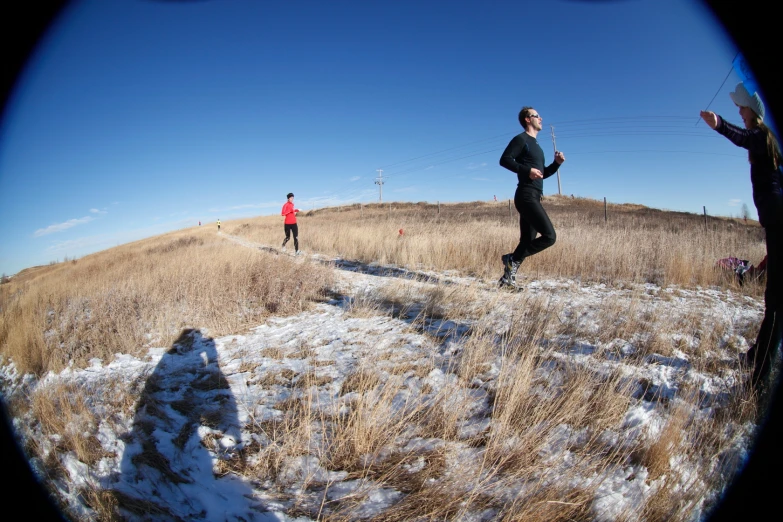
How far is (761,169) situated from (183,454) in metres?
3.67

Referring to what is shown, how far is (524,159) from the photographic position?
4.16m

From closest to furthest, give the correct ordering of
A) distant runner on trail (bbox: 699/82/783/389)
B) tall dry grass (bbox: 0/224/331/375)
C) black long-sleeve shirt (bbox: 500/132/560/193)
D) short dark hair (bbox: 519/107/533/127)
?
distant runner on trail (bbox: 699/82/783/389) < tall dry grass (bbox: 0/224/331/375) < black long-sleeve shirt (bbox: 500/132/560/193) < short dark hair (bbox: 519/107/533/127)

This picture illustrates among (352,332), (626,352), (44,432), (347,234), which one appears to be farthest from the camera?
(347,234)

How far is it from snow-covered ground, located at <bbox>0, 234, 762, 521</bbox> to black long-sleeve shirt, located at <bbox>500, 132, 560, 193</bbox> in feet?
4.74

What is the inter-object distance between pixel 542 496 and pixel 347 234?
1102 centimetres

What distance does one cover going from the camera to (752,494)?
139 cm

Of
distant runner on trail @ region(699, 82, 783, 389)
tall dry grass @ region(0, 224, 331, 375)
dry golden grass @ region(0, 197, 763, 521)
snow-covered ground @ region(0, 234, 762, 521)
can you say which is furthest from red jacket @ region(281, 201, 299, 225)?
distant runner on trail @ region(699, 82, 783, 389)

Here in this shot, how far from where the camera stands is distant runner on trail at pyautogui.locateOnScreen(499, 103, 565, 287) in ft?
13.3

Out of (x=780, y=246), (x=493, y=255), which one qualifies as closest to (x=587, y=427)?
(x=780, y=246)

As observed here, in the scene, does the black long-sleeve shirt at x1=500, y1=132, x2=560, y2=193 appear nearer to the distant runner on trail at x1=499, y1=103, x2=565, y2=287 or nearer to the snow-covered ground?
the distant runner on trail at x1=499, y1=103, x2=565, y2=287

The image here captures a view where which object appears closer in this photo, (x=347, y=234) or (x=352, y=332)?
(x=352, y=332)

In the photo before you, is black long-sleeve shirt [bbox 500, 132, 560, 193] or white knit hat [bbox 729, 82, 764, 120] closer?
white knit hat [bbox 729, 82, 764, 120]

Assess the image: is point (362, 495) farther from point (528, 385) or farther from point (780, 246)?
point (780, 246)

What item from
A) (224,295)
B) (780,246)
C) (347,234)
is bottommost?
(224,295)
